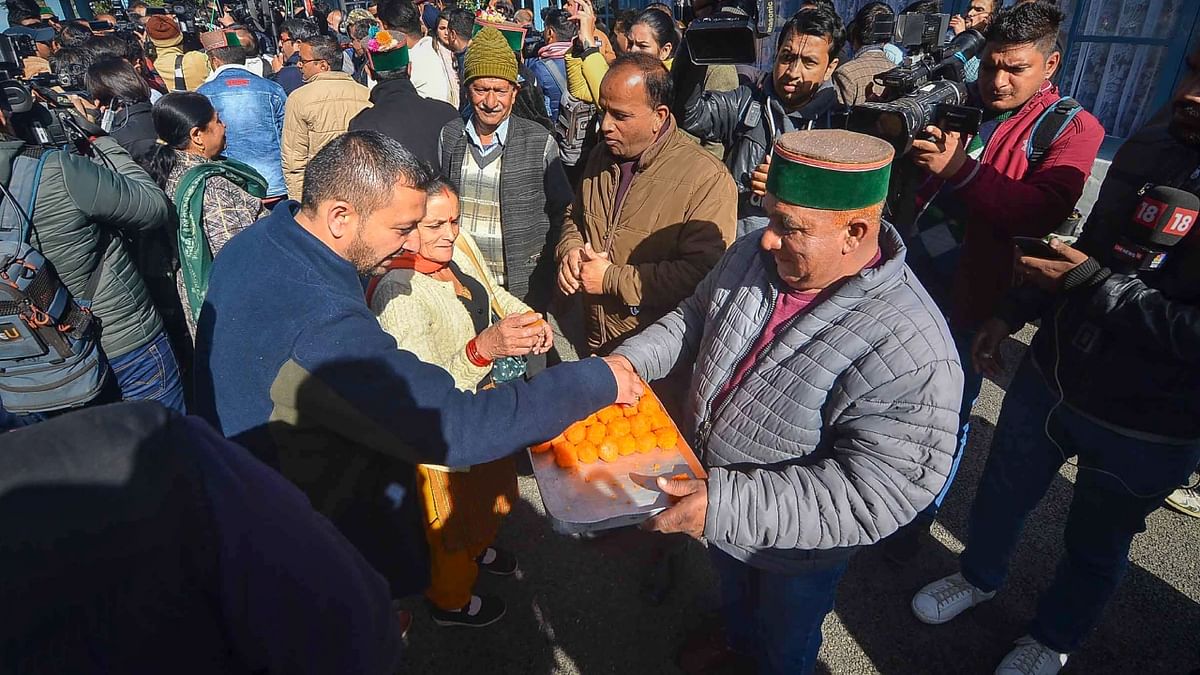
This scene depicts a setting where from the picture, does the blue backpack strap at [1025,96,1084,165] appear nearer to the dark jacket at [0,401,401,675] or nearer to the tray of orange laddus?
the tray of orange laddus

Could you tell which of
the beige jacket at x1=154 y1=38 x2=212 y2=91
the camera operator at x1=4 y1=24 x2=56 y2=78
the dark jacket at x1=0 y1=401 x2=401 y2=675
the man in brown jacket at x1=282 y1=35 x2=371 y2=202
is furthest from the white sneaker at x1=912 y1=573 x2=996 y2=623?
the camera operator at x1=4 y1=24 x2=56 y2=78

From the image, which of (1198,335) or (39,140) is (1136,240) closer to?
(1198,335)

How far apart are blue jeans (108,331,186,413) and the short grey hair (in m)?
1.96

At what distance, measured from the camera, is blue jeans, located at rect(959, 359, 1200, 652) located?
215cm

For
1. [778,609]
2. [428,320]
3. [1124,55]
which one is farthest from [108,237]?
[1124,55]

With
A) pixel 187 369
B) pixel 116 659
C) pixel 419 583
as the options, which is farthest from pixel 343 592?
pixel 187 369

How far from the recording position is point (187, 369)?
14.7 feet

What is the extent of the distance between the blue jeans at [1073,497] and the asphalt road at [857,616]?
12.9 inches

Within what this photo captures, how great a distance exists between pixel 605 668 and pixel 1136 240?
2.55 meters

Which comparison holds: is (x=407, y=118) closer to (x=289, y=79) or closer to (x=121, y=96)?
(x=121, y=96)

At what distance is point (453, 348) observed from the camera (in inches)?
102

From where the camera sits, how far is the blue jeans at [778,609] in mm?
2062

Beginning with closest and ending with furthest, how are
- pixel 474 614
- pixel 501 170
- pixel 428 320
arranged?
pixel 428 320 → pixel 474 614 → pixel 501 170

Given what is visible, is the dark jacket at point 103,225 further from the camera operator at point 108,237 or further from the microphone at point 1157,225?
the microphone at point 1157,225
